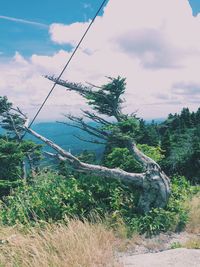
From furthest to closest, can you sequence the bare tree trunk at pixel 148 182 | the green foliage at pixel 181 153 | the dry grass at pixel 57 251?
the green foliage at pixel 181 153, the bare tree trunk at pixel 148 182, the dry grass at pixel 57 251

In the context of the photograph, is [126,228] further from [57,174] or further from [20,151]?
[20,151]

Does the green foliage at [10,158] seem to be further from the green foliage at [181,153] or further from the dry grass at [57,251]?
the dry grass at [57,251]

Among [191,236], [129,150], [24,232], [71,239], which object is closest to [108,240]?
[71,239]

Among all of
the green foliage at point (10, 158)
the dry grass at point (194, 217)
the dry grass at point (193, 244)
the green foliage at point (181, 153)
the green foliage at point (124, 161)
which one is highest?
the green foliage at point (181, 153)

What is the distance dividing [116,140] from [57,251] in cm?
592

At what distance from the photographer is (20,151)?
32.7m

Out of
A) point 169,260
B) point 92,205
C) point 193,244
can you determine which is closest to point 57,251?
point 169,260

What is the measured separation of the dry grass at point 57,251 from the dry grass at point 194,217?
2.77m

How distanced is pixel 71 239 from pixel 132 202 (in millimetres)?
3621

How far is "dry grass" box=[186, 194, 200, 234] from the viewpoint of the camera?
8.59 meters

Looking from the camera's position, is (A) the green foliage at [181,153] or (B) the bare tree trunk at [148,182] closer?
(B) the bare tree trunk at [148,182]

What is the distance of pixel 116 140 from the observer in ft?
37.9

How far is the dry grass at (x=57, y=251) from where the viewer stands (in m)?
5.53

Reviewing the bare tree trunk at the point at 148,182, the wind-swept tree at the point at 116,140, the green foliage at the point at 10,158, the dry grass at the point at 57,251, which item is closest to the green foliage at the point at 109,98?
the wind-swept tree at the point at 116,140
